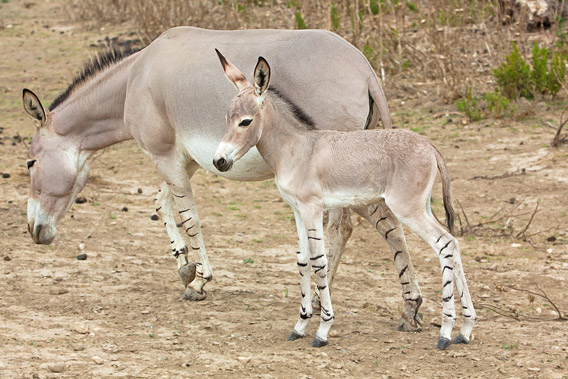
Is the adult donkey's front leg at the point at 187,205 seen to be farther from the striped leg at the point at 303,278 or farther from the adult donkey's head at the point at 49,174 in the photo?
the striped leg at the point at 303,278

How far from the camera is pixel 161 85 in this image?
249 inches

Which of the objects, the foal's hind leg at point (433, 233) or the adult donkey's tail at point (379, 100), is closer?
the foal's hind leg at point (433, 233)

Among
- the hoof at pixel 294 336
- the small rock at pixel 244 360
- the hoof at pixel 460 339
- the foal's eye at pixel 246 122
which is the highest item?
the foal's eye at pixel 246 122

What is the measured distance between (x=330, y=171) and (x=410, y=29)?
961 cm

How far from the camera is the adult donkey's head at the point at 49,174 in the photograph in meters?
6.94

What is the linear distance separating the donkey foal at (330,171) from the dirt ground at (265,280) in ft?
1.42

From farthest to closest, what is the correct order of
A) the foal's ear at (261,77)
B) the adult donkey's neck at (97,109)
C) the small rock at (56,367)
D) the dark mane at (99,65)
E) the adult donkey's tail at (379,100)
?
the dark mane at (99,65)
the adult donkey's neck at (97,109)
the adult donkey's tail at (379,100)
the foal's ear at (261,77)
the small rock at (56,367)

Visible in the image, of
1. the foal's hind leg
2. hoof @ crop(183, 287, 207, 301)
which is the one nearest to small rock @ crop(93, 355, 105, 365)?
hoof @ crop(183, 287, 207, 301)

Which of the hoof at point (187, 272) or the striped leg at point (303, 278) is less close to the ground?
the striped leg at point (303, 278)

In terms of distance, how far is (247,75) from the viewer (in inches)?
233

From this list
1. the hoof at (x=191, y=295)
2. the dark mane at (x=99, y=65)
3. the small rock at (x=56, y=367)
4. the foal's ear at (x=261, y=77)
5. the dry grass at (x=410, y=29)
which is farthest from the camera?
the dry grass at (x=410, y=29)

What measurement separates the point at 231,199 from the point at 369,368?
491 cm

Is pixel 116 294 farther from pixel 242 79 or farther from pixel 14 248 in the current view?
pixel 242 79

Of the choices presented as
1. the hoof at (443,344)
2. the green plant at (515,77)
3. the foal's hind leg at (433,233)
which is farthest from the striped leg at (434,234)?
the green plant at (515,77)
